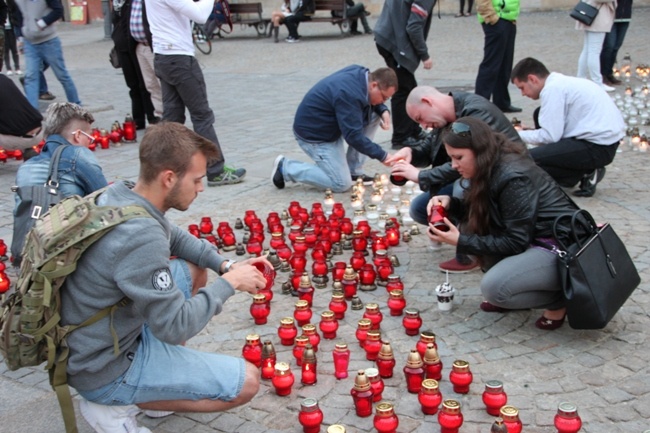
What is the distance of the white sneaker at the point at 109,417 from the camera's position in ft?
11.3

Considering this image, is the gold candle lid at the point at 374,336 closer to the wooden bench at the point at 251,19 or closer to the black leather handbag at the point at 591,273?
the black leather handbag at the point at 591,273

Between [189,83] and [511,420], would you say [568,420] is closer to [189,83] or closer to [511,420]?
[511,420]

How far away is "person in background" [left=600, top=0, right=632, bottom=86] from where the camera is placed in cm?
1254

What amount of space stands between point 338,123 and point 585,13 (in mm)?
5686

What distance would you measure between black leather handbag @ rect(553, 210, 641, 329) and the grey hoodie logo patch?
2.38 metres

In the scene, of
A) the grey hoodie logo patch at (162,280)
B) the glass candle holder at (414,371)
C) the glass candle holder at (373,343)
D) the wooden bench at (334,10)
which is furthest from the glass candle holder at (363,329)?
the wooden bench at (334,10)

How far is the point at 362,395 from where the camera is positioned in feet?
12.7

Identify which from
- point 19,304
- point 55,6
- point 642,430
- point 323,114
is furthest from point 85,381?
point 55,6

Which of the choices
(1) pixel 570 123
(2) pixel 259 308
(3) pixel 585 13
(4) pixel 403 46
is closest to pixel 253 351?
(2) pixel 259 308

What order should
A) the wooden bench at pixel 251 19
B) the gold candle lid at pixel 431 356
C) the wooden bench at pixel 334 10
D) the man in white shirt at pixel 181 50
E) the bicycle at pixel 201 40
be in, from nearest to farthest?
the gold candle lid at pixel 431 356
the man in white shirt at pixel 181 50
the bicycle at pixel 201 40
the wooden bench at pixel 334 10
the wooden bench at pixel 251 19

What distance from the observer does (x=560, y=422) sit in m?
3.50

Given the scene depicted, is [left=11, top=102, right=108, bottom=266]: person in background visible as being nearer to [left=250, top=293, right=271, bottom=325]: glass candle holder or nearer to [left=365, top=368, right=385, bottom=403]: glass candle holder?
[left=250, top=293, right=271, bottom=325]: glass candle holder

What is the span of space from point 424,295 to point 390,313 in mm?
443

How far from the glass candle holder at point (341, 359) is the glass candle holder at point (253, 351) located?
43 cm
